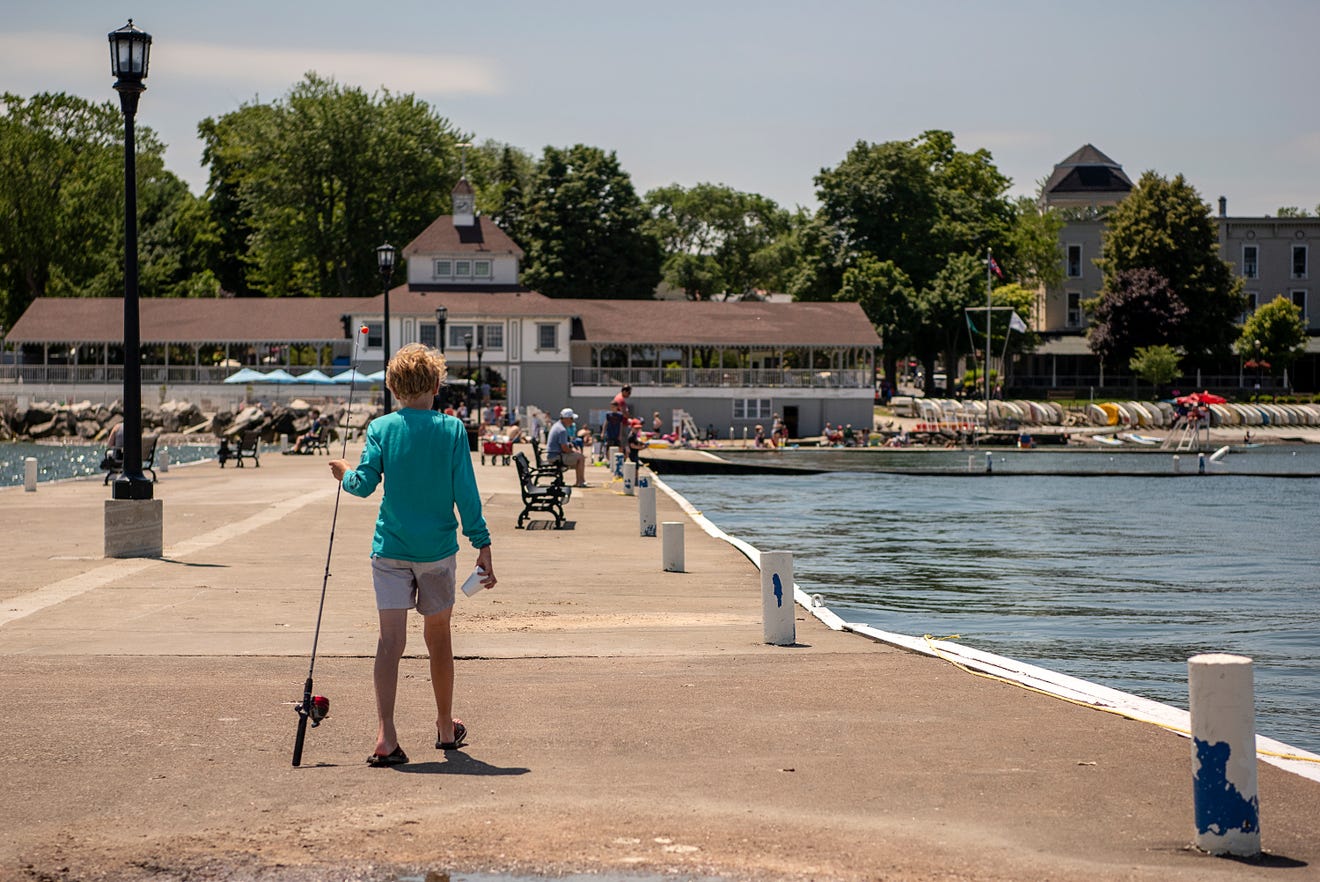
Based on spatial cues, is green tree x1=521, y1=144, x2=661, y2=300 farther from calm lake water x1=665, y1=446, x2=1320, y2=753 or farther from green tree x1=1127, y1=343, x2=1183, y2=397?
calm lake water x1=665, y1=446, x2=1320, y2=753

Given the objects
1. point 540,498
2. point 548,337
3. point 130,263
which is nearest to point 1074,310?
point 548,337

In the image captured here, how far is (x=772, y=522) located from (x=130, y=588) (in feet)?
72.3

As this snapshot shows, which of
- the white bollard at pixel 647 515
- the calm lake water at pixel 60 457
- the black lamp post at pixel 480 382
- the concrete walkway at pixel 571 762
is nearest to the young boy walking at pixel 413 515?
the concrete walkway at pixel 571 762

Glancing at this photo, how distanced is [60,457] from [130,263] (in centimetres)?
5460

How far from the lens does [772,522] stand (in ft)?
116

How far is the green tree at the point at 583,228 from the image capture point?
101 m

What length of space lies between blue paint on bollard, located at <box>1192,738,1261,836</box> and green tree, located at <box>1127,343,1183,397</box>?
304ft

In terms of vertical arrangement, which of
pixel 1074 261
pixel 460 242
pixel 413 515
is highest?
pixel 1074 261

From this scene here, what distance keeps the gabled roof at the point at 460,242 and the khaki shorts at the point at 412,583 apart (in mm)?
78603

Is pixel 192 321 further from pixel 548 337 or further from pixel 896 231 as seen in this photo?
pixel 896 231

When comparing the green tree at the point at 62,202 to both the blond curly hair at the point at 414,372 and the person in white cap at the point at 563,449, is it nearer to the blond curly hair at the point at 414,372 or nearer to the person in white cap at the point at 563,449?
the person in white cap at the point at 563,449

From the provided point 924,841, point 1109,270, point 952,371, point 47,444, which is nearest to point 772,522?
point 924,841

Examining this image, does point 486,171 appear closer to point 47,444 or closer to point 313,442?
point 47,444

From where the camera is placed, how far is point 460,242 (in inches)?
3381
